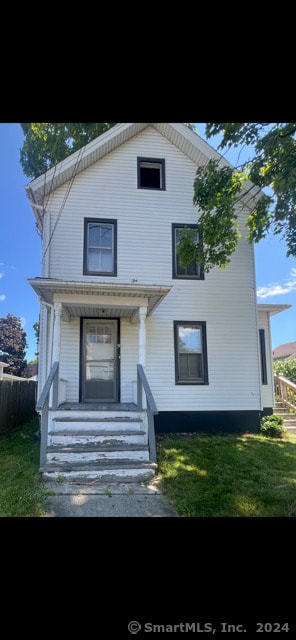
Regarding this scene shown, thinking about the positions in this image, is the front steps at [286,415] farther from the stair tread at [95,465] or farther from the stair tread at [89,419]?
the stair tread at [95,465]

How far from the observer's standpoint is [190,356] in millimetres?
7703

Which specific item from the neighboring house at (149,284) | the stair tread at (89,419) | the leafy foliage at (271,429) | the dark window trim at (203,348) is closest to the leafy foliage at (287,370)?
the leafy foliage at (271,429)

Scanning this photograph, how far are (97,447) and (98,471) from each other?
42 centimetres

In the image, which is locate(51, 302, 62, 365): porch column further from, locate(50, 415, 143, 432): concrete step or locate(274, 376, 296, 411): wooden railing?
locate(274, 376, 296, 411): wooden railing

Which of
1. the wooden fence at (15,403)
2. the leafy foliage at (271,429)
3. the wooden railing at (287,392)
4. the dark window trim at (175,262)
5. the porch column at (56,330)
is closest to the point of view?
the porch column at (56,330)

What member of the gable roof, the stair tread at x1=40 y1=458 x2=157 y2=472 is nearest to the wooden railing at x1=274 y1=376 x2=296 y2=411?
the gable roof

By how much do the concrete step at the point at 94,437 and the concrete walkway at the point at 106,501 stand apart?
0.74m

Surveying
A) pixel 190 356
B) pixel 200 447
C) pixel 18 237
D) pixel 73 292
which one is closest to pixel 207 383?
pixel 190 356

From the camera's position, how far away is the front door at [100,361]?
23.7ft

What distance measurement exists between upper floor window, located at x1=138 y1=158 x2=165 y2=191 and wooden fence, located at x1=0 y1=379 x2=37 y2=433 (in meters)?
5.54

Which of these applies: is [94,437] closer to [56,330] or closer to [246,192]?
[56,330]

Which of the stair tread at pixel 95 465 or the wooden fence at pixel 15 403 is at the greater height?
the wooden fence at pixel 15 403
